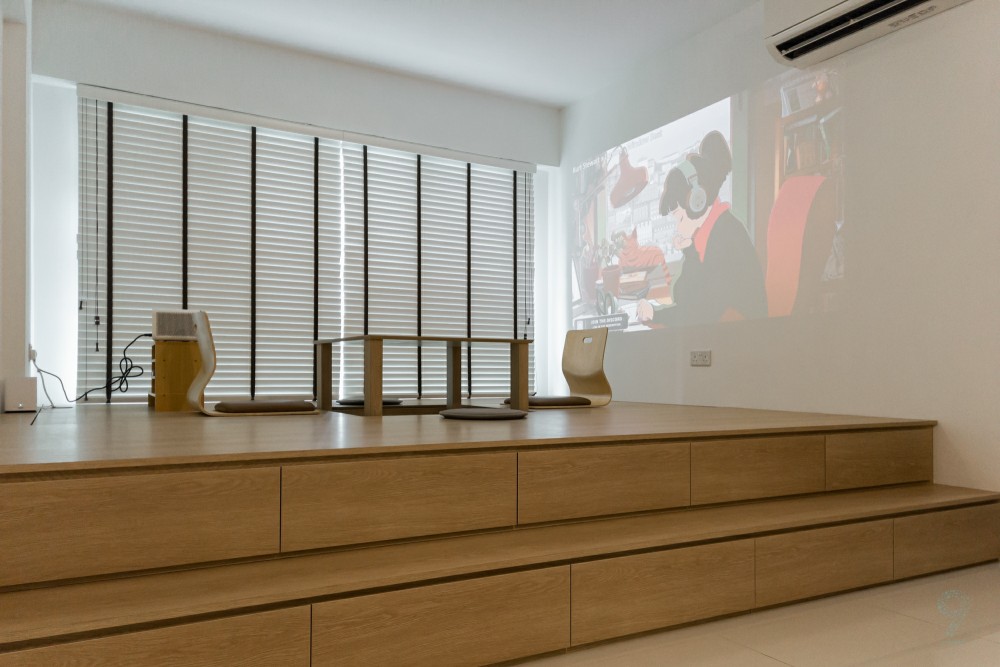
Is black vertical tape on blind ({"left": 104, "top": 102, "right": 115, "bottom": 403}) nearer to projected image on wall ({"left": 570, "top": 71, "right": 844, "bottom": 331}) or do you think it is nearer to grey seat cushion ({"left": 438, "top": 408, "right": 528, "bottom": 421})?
grey seat cushion ({"left": 438, "top": 408, "right": 528, "bottom": 421})

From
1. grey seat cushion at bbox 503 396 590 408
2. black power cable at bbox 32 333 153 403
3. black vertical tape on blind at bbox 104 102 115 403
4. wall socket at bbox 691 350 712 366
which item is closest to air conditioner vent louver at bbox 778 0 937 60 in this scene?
wall socket at bbox 691 350 712 366

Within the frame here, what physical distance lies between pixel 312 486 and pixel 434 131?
183 inches

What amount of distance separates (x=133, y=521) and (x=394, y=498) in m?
0.72

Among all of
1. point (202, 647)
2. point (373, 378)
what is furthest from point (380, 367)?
point (202, 647)

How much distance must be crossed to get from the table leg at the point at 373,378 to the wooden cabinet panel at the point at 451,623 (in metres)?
1.80

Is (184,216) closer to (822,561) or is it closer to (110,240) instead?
(110,240)

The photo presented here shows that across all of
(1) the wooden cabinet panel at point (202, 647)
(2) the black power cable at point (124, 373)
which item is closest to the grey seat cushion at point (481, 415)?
(1) the wooden cabinet panel at point (202, 647)

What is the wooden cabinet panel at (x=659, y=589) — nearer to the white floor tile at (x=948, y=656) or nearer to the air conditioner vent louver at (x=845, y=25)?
the white floor tile at (x=948, y=656)

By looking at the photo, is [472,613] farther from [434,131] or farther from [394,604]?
[434,131]

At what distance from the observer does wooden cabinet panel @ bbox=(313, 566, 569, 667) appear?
68.4 inches

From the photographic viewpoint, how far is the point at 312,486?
1996mm

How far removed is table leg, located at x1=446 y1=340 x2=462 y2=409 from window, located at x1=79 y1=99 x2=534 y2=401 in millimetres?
1624

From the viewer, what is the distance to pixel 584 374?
488 cm

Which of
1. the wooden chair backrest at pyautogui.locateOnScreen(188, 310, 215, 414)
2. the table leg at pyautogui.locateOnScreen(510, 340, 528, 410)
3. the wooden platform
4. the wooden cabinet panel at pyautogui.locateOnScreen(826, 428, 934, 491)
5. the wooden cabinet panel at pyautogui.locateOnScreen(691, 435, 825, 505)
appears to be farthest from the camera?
the table leg at pyautogui.locateOnScreen(510, 340, 528, 410)
